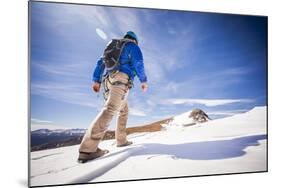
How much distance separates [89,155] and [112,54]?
3.11 ft

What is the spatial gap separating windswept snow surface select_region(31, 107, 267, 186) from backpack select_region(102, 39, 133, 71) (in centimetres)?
69

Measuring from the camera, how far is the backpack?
3.34m

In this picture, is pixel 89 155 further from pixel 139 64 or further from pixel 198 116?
pixel 198 116

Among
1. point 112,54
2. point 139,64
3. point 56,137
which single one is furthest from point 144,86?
point 56,137

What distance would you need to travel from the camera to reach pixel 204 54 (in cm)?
365

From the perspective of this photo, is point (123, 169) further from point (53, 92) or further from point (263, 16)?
point (263, 16)

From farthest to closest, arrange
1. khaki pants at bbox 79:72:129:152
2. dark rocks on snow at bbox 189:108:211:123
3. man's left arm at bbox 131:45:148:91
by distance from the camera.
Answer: dark rocks on snow at bbox 189:108:211:123
man's left arm at bbox 131:45:148:91
khaki pants at bbox 79:72:129:152

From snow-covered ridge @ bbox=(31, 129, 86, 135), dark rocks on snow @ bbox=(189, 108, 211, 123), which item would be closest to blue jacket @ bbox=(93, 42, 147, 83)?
snow-covered ridge @ bbox=(31, 129, 86, 135)

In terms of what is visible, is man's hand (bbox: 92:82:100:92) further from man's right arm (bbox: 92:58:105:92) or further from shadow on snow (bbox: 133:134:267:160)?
shadow on snow (bbox: 133:134:267:160)

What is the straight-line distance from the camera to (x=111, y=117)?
3.35 m

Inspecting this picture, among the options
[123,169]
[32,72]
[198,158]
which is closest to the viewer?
[32,72]

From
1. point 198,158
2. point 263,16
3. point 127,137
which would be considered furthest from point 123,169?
point 263,16

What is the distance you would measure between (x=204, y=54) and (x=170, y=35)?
1.33 feet

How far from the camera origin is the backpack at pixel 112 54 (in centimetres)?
334
